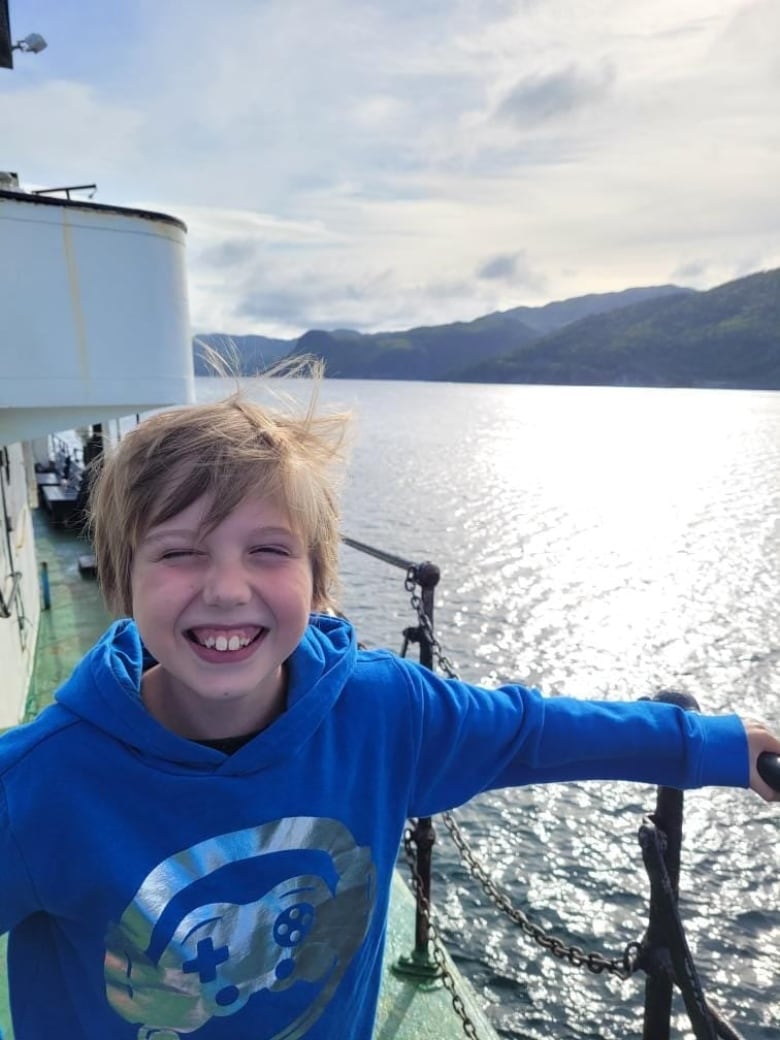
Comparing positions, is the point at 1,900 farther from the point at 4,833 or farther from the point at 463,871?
the point at 463,871

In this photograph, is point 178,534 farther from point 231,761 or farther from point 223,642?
point 231,761

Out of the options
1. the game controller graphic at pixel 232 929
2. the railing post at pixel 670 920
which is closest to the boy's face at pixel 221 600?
the game controller graphic at pixel 232 929

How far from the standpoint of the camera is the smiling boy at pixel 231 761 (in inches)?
55.8

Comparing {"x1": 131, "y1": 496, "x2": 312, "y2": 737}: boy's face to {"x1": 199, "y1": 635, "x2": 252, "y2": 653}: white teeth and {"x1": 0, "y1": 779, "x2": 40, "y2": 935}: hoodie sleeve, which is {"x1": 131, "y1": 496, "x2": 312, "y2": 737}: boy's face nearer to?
{"x1": 199, "y1": 635, "x2": 252, "y2": 653}: white teeth

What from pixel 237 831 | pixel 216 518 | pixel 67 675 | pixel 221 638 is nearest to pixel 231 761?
pixel 237 831

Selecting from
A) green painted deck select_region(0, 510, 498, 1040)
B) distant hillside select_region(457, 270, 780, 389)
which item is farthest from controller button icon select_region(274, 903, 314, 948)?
distant hillside select_region(457, 270, 780, 389)

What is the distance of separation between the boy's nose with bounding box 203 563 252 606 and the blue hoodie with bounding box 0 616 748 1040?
234mm

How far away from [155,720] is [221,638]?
0.19m

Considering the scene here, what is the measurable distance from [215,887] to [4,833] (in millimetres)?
380

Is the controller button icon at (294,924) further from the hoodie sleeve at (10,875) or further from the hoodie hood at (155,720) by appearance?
the hoodie sleeve at (10,875)

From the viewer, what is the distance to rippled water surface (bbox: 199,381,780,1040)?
30.3ft

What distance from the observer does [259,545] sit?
5.18 ft

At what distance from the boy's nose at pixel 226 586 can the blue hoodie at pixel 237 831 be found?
234 mm

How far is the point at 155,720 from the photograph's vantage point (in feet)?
4.72
